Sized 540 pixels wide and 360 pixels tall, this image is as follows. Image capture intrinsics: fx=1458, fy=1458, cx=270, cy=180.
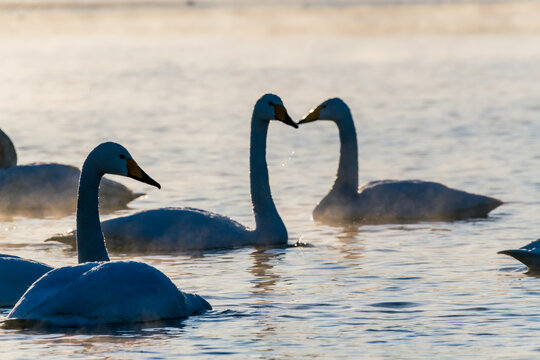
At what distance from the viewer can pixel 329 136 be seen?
83.5 ft

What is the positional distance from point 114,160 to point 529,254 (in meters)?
3.62

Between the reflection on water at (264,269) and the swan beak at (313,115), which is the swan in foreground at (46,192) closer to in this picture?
the swan beak at (313,115)

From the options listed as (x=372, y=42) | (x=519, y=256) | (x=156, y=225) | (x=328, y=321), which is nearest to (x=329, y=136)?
(x=156, y=225)

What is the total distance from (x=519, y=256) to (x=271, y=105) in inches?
139

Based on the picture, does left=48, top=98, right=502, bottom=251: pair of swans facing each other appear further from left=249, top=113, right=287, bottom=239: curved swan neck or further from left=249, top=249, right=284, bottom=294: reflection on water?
left=249, top=249, right=284, bottom=294: reflection on water

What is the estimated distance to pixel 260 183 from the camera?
581 inches

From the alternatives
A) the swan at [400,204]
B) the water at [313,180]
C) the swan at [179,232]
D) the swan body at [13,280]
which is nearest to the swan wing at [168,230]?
the swan at [179,232]

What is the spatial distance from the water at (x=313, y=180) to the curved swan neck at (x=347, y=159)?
703mm

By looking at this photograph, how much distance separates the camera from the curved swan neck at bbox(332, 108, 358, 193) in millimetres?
16703

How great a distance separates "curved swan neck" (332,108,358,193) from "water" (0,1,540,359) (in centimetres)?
70

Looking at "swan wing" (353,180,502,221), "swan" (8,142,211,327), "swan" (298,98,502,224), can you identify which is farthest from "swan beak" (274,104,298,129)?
"swan" (8,142,211,327)

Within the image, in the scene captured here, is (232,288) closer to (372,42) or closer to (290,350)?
(290,350)

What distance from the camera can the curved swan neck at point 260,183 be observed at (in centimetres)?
1455

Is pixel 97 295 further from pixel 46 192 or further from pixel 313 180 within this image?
pixel 313 180
